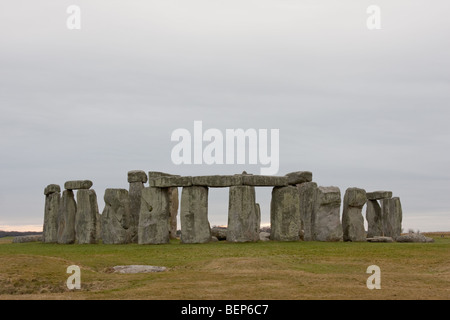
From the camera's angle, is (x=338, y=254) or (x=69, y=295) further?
(x=338, y=254)

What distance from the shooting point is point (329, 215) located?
88.0ft

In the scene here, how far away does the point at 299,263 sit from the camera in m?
18.4

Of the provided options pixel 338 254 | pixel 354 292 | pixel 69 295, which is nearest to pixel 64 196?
pixel 338 254

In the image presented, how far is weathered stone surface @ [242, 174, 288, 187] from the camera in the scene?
2609cm

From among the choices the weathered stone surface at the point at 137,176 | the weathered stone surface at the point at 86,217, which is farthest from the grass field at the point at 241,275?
the weathered stone surface at the point at 137,176

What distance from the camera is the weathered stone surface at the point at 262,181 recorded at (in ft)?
85.6

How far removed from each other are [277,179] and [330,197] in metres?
2.49

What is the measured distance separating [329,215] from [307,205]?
2.35m

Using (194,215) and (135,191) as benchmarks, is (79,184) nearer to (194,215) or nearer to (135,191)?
(135,191)

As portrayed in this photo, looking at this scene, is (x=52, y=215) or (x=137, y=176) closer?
(x=137, y=176)

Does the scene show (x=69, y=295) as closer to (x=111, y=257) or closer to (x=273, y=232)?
(x=111, y=257)

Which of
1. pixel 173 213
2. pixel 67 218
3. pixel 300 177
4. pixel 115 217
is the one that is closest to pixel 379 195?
pixel 300 177

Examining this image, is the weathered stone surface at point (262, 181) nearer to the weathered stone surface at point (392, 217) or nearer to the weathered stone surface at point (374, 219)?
the weathered stone surface at point (392, 217)

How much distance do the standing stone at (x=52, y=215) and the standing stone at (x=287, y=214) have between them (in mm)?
11410
